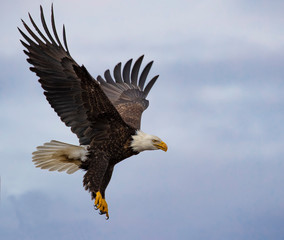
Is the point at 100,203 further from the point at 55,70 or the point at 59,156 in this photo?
the point at 55,70

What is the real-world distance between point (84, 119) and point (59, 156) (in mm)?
899

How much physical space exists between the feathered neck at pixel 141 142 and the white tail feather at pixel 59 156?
2.34 ft

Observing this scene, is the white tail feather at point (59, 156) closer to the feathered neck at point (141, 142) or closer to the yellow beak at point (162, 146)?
the feathered neck at point (141, 142)

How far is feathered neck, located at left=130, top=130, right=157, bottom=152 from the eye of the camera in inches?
378

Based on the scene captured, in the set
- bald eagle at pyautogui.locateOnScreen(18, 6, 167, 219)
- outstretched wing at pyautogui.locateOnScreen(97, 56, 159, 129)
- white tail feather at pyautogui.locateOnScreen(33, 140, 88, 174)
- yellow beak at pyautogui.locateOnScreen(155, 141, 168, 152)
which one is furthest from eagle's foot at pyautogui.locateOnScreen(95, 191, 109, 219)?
outstretched wing at pyautogui.locateOnScreen(97, 56, 159, 129)

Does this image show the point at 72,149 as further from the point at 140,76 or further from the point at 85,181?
the point at 140,76

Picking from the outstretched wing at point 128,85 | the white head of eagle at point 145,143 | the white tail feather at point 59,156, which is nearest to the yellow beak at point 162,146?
the white head of eagle at point 145,143

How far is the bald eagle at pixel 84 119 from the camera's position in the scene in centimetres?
916

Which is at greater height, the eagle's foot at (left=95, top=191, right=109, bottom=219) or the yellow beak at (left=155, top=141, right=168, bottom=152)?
the yellow beak at (left=155, top=141, right=168, bottom=152)

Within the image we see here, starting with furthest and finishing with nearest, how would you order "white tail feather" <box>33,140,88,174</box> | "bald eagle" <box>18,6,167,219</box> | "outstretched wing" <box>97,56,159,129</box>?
"outstretched wing" <box>97,56,159,129</box> → "white tail feather" <box>33,140,88,174</box> → "bald eagle" <box>18,6,167,219</box>

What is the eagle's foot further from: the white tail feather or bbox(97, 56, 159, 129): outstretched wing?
bbox(97, 56, 159, 129): outstretched wing

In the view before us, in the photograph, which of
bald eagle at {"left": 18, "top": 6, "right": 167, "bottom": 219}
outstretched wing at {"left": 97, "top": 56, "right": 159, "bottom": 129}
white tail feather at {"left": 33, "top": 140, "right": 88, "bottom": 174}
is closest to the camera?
bald eagle at {"left": 18, "top": 6, "right": 167, "bottom": 219}

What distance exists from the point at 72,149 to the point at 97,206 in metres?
1.04

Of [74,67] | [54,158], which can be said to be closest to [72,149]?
[54,158]
